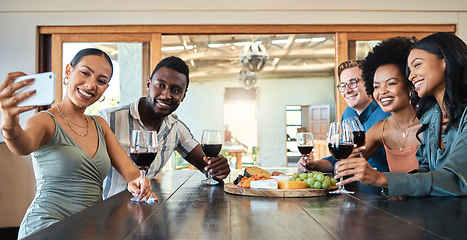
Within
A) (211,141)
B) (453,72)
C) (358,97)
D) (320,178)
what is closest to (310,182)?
(320,178)

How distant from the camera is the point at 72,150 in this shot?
1.53 meters

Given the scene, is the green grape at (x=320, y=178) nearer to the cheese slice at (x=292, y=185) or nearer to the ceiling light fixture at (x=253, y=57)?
the cheese slice at (x=292, y=185)

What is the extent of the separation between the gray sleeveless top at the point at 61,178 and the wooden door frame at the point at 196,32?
268 centimetres

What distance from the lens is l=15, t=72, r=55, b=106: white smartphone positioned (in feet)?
3.03

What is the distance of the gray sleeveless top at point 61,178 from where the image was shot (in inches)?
57.0

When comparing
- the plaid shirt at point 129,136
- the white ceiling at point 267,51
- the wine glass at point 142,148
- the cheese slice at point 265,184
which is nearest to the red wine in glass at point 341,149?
the cheese slice at point 265,184

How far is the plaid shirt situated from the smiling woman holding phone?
1.19ft

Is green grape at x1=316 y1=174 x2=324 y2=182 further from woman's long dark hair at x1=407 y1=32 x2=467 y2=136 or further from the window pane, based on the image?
the window pane

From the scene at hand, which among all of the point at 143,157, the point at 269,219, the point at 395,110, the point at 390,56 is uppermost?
the point at 390,56

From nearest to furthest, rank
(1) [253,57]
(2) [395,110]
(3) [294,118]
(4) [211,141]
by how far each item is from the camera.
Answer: (4) [211,141]
(2) [395,110]
(1) [253,57]
(3) [294,118]

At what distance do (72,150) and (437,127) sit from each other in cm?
146

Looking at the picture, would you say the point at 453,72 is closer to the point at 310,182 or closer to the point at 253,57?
the point at 310,182

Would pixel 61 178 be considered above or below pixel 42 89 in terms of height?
below

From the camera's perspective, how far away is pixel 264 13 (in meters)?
4.14
